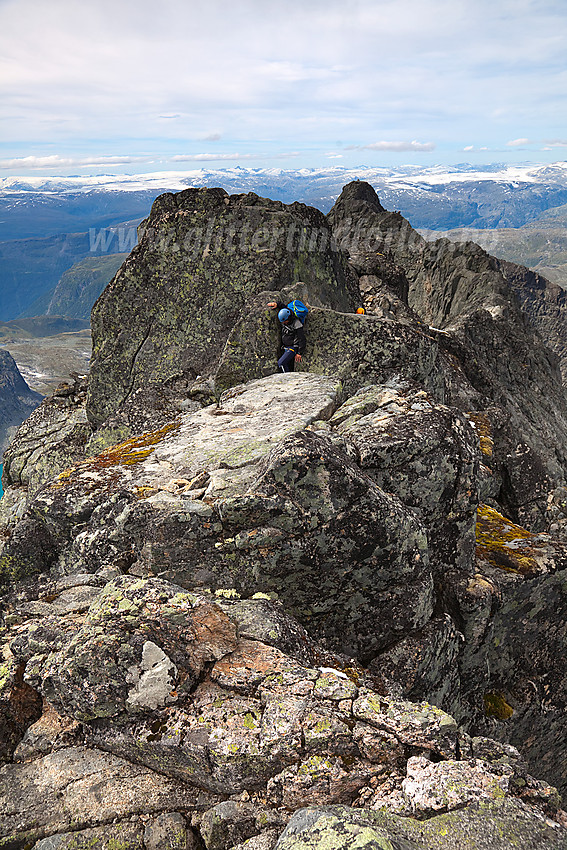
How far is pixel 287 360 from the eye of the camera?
68.4ft

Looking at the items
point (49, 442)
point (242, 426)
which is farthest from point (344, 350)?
point (49, 442)

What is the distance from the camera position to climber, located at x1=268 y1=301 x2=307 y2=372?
20.5 m

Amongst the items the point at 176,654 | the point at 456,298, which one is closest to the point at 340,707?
the point at 176,654

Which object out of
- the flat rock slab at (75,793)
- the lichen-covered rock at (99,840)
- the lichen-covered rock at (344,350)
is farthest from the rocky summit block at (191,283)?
the lichen-covered rock at (99,840)

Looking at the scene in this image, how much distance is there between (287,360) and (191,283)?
7962mm

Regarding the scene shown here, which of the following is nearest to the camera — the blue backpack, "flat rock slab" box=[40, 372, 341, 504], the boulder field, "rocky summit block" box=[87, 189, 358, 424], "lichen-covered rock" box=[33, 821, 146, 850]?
"lichen-covered rock" box=[33, 821, 146, 850]

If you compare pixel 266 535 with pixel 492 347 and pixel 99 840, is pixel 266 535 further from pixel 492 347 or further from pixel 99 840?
pixel 492 347

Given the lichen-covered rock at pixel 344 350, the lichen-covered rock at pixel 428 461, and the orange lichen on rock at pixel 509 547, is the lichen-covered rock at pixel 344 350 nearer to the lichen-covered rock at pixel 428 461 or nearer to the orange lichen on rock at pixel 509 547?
the lichen-covered rock at pixel 428 461

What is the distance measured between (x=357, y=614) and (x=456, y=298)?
6476cm

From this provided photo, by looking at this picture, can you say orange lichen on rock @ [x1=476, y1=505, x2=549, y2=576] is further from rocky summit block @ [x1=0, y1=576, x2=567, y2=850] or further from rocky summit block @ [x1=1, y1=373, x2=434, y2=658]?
rocky summit block @ [x1=0, y1=576, x2=567, y2=850]

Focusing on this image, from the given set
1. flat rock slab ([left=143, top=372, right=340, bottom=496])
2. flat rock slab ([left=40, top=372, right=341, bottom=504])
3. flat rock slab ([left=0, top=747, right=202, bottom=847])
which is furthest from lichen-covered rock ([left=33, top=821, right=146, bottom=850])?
flat rock slab ([left=143, top=372, right=340, bottom=496])

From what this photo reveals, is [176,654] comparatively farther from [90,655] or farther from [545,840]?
[545,840]

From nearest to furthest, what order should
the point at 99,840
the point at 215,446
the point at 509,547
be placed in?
1. the point at 99,840
2. the point at 215,446
3. the point at 509,547

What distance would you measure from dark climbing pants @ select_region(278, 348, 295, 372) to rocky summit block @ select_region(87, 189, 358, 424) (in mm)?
4683
